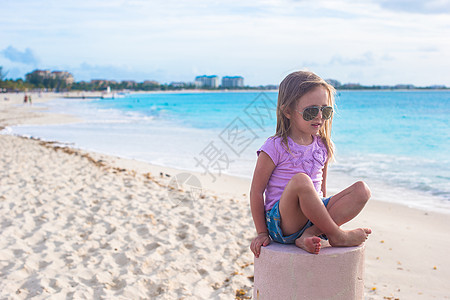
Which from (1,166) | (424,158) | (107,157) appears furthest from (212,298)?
(424,158)

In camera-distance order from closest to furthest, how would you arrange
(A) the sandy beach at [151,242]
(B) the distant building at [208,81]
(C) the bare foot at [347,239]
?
1. (C) the bare foot at [347,239]
2. (A) the sandy beach at [151,242]
3. (B) the distant building at [208,81]

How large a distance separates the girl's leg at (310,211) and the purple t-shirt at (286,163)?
0.22m

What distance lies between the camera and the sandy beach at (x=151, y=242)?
3.78 m

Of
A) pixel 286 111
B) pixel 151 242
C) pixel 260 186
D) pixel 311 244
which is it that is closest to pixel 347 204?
pixel 311 244

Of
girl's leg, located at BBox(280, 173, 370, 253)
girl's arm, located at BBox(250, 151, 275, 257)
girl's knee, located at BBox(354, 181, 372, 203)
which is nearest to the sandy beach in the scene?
girl's arm, located at BBox(250, 151, 275, 257)

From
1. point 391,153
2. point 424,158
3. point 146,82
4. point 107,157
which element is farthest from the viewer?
point 146,82

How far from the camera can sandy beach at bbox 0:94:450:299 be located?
12.4 ft

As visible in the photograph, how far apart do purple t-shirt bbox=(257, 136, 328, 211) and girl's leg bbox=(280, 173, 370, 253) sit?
0.74 feet

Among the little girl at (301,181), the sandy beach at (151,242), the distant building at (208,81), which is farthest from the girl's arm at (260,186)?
the distant building at (208,81)

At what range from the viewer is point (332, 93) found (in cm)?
275

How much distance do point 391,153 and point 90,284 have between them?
1249 cm

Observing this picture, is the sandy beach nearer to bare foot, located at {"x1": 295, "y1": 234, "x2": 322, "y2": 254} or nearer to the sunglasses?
bare foot, located at {"x1": 295, "y1": 234, "x2": 322, "y2": 254}

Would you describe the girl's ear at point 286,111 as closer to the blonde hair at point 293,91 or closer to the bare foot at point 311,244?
the blonde hair at point 293,91

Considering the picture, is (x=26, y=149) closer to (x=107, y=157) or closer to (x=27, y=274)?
(x=107, y=157)
